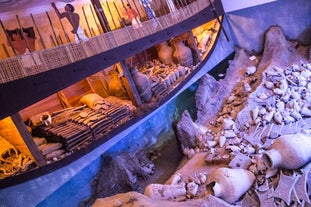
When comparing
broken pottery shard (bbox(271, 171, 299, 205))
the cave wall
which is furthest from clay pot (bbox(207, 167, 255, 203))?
the cave wall

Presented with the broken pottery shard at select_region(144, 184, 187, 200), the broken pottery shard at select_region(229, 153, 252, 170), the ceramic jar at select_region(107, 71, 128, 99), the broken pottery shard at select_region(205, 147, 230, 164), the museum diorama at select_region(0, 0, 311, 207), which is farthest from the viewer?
the ceramic jar at select_region(107, 71, 128, 99)

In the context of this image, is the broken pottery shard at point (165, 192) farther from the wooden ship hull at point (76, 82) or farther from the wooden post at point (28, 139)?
the wooden post at point (28, 139)

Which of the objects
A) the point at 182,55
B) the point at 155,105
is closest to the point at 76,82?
the point at 155,105

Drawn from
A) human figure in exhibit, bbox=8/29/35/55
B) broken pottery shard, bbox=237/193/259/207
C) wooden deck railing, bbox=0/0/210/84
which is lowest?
broken pottery shard, bbox=237/193/259/207

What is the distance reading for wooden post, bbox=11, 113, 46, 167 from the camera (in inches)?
220

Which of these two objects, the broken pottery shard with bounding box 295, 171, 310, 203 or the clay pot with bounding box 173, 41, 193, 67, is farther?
the clay pot with bounding box 173, 41, 193, 67

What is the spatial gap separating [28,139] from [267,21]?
33.8 ft

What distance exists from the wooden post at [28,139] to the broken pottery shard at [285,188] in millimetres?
4764

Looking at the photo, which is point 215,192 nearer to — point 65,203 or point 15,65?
point 65,203

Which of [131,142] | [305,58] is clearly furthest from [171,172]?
[305,58]

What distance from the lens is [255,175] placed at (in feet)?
19.6

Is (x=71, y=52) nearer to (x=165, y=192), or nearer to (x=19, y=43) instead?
(x=19, y=43)

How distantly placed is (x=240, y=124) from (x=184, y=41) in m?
4.17

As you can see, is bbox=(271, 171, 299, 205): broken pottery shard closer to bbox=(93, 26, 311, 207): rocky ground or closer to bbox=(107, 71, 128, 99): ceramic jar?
bbox=(93, 26, 311, 207): rocky ground
